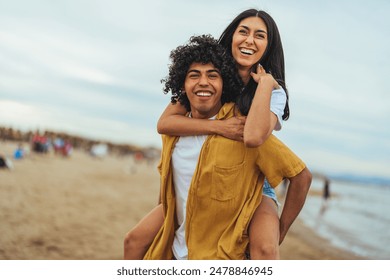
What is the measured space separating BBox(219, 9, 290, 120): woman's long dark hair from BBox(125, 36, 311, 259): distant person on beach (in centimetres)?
22

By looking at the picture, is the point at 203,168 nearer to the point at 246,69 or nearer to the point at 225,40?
the point at 246,69

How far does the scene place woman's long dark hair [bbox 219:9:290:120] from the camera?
2604 millimetres

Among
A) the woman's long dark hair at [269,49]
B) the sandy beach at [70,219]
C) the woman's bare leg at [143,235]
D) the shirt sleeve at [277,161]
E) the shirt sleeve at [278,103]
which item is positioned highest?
the woman's long dark hair at [269,49]

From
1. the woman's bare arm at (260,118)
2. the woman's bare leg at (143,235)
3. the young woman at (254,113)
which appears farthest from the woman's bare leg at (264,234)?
the woman's bare leg at (143,235)

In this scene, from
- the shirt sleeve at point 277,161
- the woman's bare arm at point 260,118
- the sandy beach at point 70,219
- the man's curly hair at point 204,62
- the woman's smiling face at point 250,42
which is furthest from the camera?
the sandy beach at point 70,219

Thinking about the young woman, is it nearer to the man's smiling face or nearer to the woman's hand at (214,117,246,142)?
the woman's hand at (214,117,246,142)

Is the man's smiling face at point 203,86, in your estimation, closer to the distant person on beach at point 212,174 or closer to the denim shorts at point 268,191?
the distant person on beach at point 212,174

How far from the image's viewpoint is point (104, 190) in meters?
16.2

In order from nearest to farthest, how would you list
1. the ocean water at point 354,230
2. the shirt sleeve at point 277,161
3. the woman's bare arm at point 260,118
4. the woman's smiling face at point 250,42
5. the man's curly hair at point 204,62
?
the woman's bare arm at point 260,118
the shirt sleeve at point 277,161
the man's curly hair at point 204,62
the woman's smiling face at point 250,42
the ocean water at point 354,230

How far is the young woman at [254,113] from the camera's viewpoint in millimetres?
2254

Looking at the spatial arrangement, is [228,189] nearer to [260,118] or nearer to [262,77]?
[260,118]

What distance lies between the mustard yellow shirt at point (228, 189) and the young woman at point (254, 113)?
0.07 metres

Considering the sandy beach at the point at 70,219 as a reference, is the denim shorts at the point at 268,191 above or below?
above
